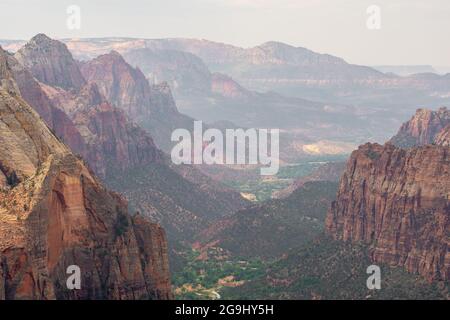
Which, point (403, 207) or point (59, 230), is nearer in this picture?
point (59, 230)

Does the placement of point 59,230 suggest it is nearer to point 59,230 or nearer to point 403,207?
point 59,230

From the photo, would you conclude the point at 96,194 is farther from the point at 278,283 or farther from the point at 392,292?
the point at 278,283

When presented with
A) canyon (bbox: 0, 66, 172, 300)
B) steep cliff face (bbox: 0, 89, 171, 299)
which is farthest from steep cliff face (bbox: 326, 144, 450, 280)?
steep cliff face (bbox: 0, 89, 171, 299)

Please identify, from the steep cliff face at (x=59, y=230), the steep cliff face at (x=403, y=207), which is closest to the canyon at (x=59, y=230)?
the steep cliff face at (x=59, y=230)

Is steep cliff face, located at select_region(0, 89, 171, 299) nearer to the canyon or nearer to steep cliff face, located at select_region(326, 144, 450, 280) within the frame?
the canyon

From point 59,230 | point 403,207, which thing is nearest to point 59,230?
point 59,230
